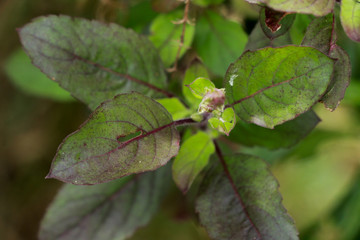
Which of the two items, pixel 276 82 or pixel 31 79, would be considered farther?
pixel 31 79

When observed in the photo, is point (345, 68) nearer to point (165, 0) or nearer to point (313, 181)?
point (165, 0)

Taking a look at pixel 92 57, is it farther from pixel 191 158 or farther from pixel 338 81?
pixel 338 81

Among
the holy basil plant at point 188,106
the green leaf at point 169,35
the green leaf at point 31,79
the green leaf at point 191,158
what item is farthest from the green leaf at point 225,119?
the green leaf at point 31,79

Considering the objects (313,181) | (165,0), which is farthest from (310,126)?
(313,181)

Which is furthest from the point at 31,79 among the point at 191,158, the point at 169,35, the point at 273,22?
the point at 273,22

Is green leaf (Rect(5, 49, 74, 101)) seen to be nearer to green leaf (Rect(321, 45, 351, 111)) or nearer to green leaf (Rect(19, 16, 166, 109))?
green leaf (Rect(19, 16, 166, 109))

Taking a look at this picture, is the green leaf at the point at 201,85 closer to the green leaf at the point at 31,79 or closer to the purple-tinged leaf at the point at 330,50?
the purple-tinged leaf at the point at 330,50
